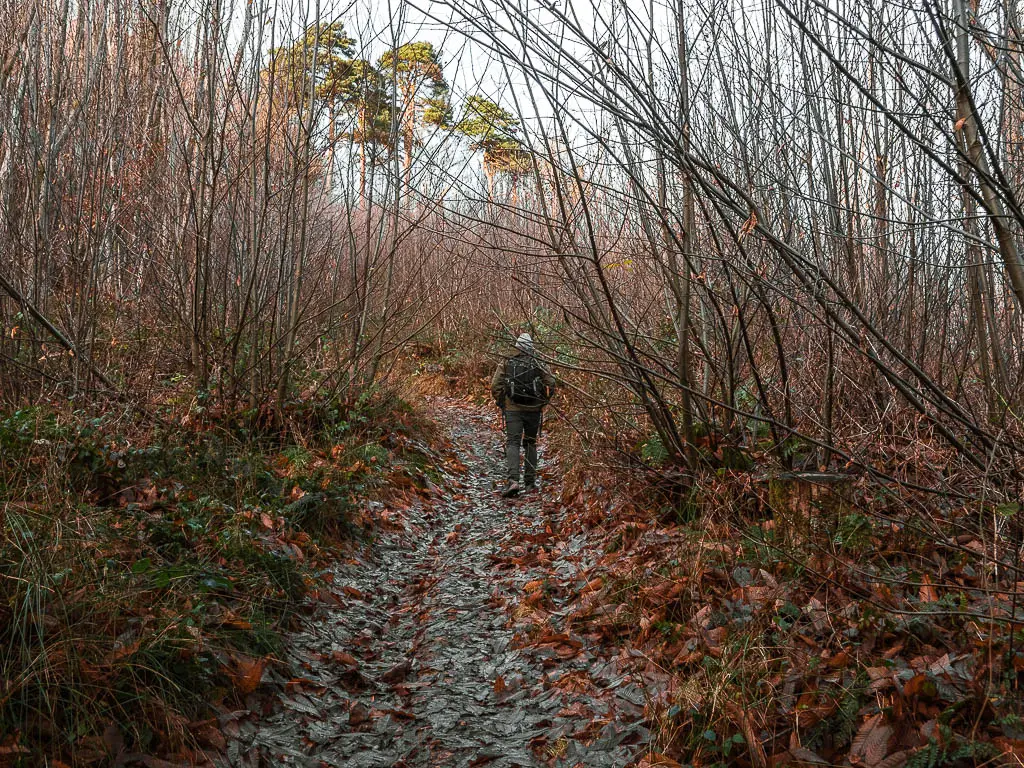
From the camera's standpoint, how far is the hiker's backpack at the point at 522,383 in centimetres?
820

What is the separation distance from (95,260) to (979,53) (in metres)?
6.46

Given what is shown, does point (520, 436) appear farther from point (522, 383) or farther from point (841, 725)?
point (841, 725)

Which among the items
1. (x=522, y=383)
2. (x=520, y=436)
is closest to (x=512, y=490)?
(x=520, y=436)

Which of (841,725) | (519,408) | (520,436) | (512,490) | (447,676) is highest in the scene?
(519,408)

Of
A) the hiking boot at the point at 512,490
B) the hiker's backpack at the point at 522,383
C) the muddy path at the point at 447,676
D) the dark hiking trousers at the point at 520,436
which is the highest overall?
the hiker's backpack at the point at 522,383

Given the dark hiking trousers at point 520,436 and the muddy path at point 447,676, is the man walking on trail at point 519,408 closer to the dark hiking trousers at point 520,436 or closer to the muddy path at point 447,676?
the dark hiking trousers at point 520,436

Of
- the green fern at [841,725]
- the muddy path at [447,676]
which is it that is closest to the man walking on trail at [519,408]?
the muddy path at [447,676]

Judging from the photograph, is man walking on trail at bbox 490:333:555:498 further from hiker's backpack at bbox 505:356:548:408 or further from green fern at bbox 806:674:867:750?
green fern at bbox 806:674:867:750

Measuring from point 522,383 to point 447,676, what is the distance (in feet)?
14.7

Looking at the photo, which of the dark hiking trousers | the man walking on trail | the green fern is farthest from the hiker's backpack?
the green fern

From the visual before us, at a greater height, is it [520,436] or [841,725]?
[520,436]

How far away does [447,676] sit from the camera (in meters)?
4.09

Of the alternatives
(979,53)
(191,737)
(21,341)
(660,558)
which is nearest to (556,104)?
(979,53)

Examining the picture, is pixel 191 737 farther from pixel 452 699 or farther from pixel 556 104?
pixel 556 104
